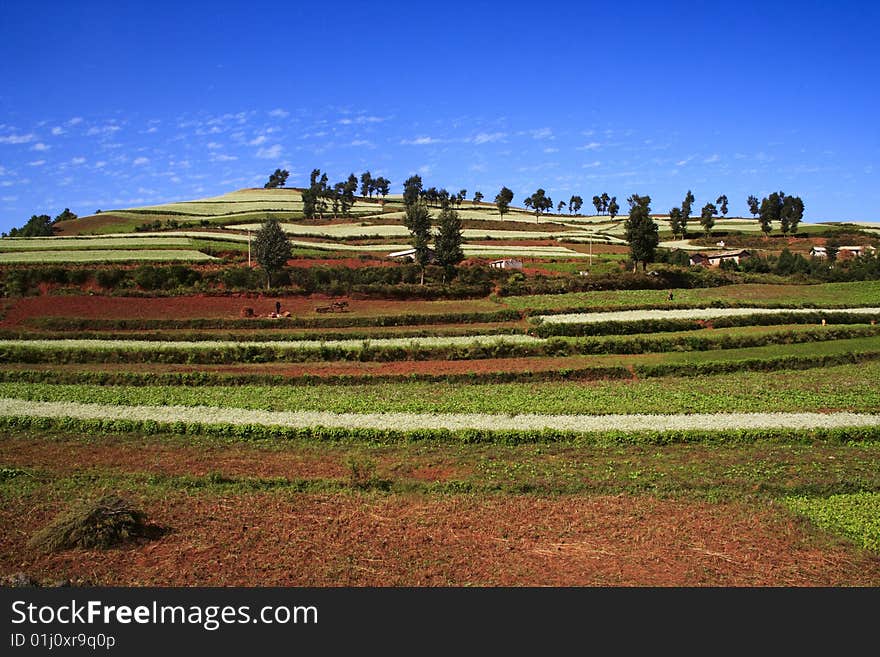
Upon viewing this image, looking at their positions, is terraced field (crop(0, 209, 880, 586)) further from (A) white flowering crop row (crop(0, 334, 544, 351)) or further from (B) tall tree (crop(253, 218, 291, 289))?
(B) tall tree (crop(253, 218, 291, 289))

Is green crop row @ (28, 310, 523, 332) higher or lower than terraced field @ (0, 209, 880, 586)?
higher

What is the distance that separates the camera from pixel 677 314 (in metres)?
49.1

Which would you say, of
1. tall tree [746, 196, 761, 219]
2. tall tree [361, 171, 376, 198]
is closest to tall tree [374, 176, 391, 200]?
tall tree [361, 171, 376, 198]

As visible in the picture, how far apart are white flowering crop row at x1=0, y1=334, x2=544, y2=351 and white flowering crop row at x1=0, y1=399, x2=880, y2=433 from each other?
11802 millimetres

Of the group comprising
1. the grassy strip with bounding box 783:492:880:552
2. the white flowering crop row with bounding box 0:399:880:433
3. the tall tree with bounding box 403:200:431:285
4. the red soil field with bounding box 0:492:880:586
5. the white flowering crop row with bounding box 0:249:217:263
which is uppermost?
the tall tree with bounding box 403:200:431:285

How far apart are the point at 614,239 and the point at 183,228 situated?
69.0 m

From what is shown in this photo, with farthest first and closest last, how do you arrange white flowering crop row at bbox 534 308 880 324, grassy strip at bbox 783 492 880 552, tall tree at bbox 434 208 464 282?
tall tree at bbox 434 208 464 282 < white flowering crop row at bbox 534 308 880 324 < grassy strip at bbox 783 492 880 552

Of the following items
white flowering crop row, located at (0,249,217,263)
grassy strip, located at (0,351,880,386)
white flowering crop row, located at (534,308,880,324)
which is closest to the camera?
grassy strip, located at (0,351,880,386)

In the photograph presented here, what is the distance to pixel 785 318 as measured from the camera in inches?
1823

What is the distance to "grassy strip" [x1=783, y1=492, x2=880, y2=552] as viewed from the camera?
52.4ft

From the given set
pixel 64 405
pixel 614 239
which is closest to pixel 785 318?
pixel 64 405

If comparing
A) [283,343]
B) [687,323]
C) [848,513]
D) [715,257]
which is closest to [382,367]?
[283,343]

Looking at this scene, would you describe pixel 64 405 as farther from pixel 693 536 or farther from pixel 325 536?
pixel 693 536

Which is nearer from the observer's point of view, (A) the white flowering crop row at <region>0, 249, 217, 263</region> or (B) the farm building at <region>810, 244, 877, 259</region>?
(A) the white flowering crop row at <region>0, 249, 217, 263</region>
